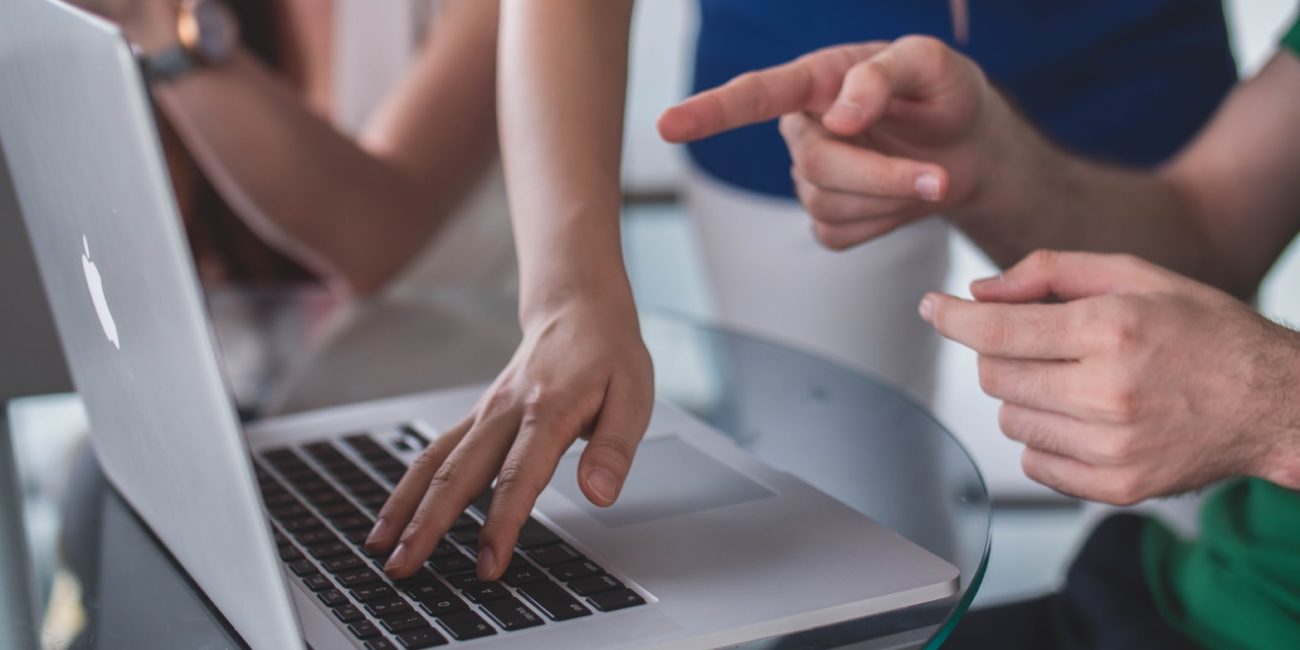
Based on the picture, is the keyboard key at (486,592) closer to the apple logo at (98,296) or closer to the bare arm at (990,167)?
the apple logo at (98,296)

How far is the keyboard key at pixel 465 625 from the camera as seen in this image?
61cm

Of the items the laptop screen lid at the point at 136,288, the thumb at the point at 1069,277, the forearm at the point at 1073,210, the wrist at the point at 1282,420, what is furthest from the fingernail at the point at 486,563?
the forearm at the point at 1073,210

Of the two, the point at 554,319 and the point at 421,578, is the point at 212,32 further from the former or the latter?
the point at 421,578

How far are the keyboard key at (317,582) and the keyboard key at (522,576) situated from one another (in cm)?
9

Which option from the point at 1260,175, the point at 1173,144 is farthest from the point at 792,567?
the point at 1173,144

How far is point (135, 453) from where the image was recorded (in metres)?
0.74

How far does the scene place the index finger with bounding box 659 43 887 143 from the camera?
2.74 ft

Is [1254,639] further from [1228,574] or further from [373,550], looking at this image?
[373,550]

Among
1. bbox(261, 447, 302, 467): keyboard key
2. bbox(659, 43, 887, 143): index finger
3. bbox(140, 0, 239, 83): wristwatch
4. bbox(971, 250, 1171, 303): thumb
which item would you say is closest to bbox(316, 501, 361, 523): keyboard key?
bbox(261, 447, 302, 467): keyboard key

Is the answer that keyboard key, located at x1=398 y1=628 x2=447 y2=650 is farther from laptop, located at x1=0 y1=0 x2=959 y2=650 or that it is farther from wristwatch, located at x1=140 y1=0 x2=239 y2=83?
wristwatch, located at x1=140 y1=0 x2=239 y2=83

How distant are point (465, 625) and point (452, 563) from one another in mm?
75

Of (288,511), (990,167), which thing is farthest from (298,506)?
(990,167)

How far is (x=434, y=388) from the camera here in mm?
1113

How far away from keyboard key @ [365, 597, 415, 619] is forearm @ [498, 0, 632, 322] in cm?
25
